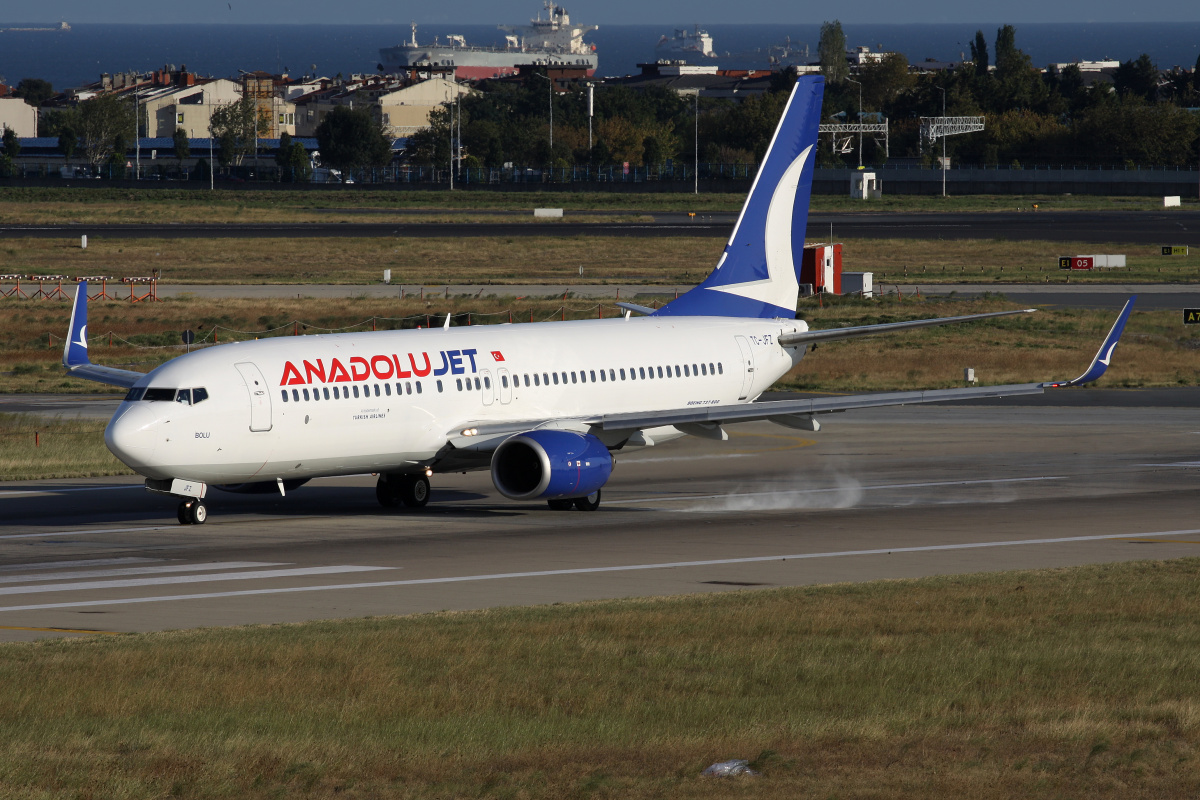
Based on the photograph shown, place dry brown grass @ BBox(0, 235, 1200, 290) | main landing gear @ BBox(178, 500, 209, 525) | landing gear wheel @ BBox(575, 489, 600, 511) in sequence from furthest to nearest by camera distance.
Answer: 1. dry brown grass @ BBox(0, 235, 1200, 290)
2. landing gear wheel @ BBox(575, 489, 600, 511)
3. main landing gear @ BBox(178, 500, 209, 525)

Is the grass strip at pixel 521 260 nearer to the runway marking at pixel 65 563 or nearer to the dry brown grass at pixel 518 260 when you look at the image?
the dry brown grass at pixel 518 260

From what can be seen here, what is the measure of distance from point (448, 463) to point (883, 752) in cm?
2124

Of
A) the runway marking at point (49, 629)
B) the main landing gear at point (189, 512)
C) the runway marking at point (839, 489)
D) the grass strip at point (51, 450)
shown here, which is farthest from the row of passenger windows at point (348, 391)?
the grass strip at point (51, 450)

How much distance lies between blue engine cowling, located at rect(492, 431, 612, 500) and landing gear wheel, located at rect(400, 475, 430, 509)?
3275mm

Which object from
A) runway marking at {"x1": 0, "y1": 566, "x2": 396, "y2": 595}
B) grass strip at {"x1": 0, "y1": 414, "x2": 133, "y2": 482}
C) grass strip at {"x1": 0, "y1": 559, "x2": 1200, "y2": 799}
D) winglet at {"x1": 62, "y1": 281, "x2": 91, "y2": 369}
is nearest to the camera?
grass strip at {"x1": 0, "y1": 559, "x2": 1200, "y2": 799}

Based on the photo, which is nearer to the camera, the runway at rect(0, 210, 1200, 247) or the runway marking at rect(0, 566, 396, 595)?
the runway marking at rect(0, 566, 396, 595)

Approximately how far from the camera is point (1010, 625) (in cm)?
2236

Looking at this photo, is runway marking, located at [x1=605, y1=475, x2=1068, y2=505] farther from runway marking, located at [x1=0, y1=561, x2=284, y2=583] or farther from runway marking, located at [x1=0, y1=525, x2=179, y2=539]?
runway marking, located at [x1=0, y1=561, x2=284, y2=583]

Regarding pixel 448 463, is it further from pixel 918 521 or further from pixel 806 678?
pixel 806 678

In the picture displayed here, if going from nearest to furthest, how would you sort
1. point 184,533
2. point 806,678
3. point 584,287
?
point 806,678, point 184,533, point 584,287

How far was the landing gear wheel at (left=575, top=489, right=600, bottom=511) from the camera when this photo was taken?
3634 cm

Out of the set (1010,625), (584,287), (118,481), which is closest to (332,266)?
(584,287)

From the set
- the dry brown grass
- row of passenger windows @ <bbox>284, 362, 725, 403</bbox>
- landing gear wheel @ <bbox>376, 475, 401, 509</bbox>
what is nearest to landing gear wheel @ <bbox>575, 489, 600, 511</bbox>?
Result: row of passenger windows @ <bbox>284, 362, 725, 403</bbox>

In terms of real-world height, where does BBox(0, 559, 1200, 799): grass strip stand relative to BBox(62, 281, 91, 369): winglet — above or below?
below
